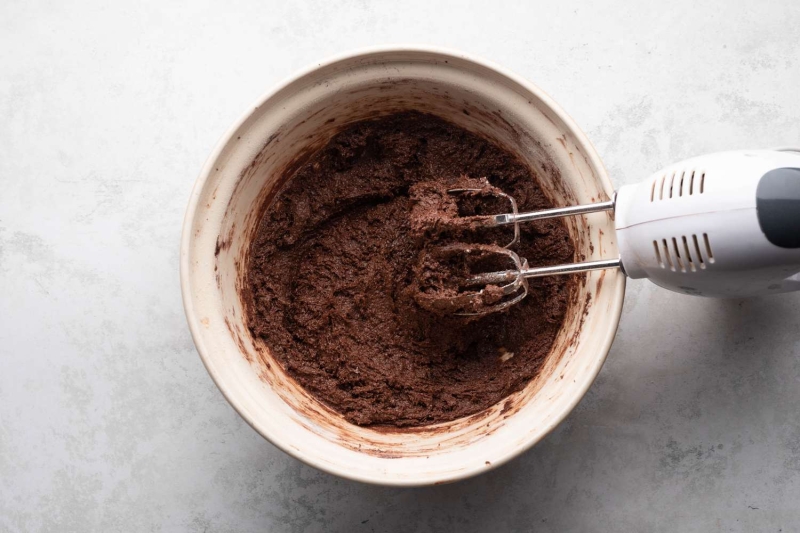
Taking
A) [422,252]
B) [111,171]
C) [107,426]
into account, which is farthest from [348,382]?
[111,171]

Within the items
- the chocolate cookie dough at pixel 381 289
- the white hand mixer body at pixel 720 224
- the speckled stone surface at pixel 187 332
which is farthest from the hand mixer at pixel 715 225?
the speckled stone surface at pixel 187 332

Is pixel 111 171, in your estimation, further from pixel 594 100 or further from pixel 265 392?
pixel 594 100

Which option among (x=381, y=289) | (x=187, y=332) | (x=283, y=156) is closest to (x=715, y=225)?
(x=381, y=289)

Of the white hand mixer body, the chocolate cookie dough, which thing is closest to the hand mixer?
the white hand mixer body

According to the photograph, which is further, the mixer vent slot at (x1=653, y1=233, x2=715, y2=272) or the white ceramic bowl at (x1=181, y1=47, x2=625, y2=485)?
the white ceramic bowl at (x1=181, y1=47, x2=625, y2=485)

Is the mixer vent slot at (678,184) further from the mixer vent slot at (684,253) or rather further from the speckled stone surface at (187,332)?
the speckled stone surface at (187,332)

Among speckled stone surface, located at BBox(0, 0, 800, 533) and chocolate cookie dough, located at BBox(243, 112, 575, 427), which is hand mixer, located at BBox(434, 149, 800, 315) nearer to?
chocolate cookie dough, located at BBox(243, 112, 575, 427)
